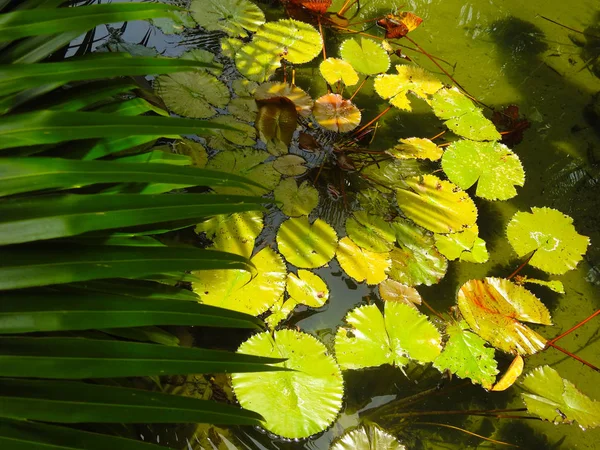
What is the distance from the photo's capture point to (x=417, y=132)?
5.74ft

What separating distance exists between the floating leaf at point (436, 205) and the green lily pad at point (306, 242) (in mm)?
295

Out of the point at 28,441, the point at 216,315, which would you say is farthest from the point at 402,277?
the point at 28,441

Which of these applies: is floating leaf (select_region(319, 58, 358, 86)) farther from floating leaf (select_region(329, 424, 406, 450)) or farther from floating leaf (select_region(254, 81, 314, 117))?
floating leaf (select_region(329, 424, 406, 450))

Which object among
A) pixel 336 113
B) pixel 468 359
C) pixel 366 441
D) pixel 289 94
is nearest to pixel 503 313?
pixel 468 359

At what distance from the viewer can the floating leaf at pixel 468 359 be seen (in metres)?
1.24

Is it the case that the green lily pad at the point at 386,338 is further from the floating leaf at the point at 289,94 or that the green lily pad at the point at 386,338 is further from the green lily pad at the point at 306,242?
the floating leaf at the point at 289,94

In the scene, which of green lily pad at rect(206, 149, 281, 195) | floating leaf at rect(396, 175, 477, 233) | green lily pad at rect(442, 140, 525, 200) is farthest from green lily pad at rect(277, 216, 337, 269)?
green lily pad at rect(442, 140, 525, 200)

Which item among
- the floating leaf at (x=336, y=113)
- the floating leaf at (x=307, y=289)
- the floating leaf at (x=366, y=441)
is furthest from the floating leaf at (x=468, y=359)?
the floating leaf at (x=336, y=113)

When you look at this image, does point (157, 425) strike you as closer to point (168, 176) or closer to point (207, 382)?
point (207, 382)

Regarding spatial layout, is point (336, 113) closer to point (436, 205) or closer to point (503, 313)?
point (436, 205)

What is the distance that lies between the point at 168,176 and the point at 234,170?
2.21 ft

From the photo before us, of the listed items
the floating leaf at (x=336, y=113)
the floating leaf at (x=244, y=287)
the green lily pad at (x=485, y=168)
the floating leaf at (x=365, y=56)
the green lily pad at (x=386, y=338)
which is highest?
the floating leaf at (x=365, y=56)

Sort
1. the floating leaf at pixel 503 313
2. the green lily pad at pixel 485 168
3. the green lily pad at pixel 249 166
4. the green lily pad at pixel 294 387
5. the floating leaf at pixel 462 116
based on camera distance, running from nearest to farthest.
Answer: the green lily pad at pixel 294 387
the floating leaf at pixel 503 313
the green lily pad at pixel 249 166
the green lily pad at pixel 485 168
the floating leaf at pixel 462 116

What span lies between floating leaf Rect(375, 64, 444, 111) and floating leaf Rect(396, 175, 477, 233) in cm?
35
